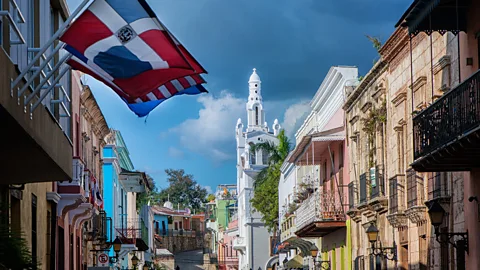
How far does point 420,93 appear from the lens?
69.1 feet

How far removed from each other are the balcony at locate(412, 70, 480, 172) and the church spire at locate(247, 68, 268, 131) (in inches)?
2748

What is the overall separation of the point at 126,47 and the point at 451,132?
6.33 metres

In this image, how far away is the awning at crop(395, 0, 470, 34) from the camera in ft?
53.8

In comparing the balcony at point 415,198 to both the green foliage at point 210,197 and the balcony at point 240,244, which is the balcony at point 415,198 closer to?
the balcony at point 240,244

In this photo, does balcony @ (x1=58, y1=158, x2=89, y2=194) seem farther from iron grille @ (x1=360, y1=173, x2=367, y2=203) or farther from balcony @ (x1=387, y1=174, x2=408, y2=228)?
iron grille @ (x1=360, y1=173, x2=367, y2=203)

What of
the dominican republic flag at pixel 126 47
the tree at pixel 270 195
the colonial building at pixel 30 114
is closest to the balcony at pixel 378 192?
the colonial building at pixel 30 114

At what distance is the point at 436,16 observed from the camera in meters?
16.7

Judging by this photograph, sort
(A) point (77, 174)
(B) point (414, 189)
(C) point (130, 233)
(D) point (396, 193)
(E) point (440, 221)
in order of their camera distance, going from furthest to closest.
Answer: (C) point (130, 233) → (A) point (77, 174) → (D) point (396, 193) → (B) point (414, 189) → (E) point (440, 221)

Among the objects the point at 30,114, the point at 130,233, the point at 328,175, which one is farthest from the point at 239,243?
the point at 30,114

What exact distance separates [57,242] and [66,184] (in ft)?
4.26

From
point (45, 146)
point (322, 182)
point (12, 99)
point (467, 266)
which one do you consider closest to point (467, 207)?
point (467, 266)

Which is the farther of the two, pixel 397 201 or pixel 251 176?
pixel 251 176

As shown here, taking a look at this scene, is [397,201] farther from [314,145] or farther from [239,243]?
[239,243]

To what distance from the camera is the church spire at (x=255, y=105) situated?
285 ft
